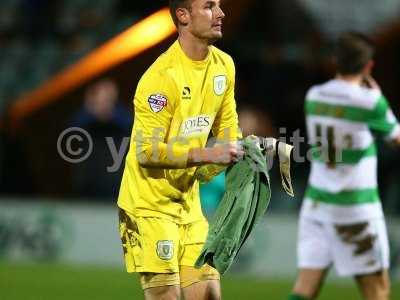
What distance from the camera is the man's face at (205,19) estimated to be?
7215 mm

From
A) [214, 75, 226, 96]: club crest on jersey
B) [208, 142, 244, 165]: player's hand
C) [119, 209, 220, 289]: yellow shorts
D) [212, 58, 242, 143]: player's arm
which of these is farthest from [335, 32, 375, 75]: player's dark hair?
[208, 142, 244, 165]: player's hand

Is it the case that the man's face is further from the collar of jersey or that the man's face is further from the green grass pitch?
the green grass pitch

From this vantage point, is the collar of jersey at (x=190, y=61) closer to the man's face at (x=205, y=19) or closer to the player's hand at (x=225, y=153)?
the man's face at (x=205, y=19)

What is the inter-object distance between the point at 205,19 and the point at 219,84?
0.40 meters

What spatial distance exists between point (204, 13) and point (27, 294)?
467 cm

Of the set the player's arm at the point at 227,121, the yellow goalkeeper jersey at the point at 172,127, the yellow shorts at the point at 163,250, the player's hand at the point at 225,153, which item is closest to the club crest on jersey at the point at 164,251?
the yellow shorts at the point at 163,250

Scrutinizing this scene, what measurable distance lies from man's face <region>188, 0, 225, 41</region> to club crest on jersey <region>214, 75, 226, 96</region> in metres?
0.26

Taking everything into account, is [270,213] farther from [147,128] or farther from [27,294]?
[147,128]

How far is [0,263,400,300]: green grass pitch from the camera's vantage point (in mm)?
11344

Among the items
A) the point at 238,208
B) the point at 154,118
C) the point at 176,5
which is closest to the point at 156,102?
the point at 154,118

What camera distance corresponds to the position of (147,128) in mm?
7090

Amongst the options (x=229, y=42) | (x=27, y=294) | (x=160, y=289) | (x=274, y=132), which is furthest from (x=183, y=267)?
(x=229, y=42)

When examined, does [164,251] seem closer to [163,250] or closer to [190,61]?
[163,250]

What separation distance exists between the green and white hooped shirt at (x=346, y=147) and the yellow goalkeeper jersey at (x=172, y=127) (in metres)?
1.45
